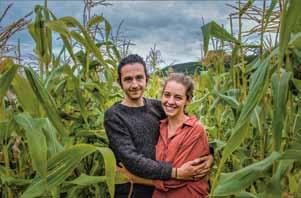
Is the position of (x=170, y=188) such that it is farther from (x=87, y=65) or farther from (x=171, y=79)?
(x=87, y=65)

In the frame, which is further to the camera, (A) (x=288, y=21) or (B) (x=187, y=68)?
(B) (x=187, y=68)

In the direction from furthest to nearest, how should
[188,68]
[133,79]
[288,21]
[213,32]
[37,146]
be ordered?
[188,68]
[133,79]
[213,32]
[37,146]
[288,21]

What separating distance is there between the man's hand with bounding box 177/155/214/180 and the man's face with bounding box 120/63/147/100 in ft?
A: 1.77

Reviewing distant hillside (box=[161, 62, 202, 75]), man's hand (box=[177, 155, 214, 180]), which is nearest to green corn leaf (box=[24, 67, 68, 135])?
man's hand (box=[177, 155, 214, 180])

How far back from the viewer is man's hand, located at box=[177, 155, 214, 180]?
2559 millimetres

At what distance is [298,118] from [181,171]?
3.23ft

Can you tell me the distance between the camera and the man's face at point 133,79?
2783mm

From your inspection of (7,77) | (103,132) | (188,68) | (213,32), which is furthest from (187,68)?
(7,77)

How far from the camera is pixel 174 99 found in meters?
2.71

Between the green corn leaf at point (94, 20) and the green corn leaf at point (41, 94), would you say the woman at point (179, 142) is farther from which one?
the green corn leaf at point (41, 94)

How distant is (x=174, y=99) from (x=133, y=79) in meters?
0.28

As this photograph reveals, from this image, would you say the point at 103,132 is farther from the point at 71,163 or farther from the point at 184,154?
the point at 71,163

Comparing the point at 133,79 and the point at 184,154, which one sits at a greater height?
the point at 133,79

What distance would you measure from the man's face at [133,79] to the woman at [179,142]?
0.16 metres
